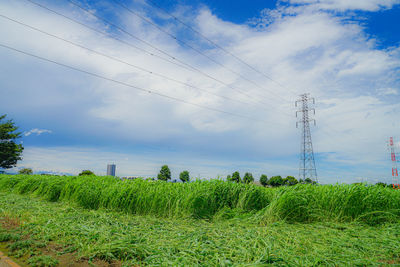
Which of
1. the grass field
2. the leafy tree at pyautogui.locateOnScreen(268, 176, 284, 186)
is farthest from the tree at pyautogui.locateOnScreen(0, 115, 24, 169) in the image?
the leafy tree at pyautogui.locateOnScreen(268, 176, 284, 186)

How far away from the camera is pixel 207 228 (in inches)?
145

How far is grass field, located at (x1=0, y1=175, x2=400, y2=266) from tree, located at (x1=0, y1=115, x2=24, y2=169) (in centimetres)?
2546

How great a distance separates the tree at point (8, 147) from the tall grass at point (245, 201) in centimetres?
2784

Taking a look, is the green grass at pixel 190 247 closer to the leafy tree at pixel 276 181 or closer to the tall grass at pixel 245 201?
the tall grass at pixel 245 201

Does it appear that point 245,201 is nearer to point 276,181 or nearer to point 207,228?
point 207,228

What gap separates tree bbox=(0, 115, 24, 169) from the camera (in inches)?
1025

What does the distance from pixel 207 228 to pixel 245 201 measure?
2198 millimetres

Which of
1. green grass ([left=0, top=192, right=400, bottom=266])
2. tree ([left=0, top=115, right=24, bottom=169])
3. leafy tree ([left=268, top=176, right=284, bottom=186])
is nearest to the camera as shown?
green grass ([left=0, top=192, right=400, bottom=266])

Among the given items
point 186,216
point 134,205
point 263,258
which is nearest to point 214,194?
point 186,216

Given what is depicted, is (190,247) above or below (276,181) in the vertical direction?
above

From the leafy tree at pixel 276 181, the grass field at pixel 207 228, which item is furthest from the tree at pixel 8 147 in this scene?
the leafy tree at pixel 276 181

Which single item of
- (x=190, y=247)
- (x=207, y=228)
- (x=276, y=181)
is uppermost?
(x=190, y=247)

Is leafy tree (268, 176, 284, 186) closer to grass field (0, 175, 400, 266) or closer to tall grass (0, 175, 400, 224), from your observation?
tall grass (0, 175, 400, 224)

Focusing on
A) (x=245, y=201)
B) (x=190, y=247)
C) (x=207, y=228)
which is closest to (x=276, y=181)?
(x=245, y=201)
